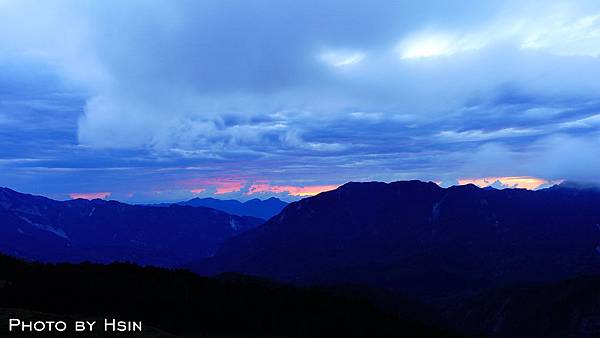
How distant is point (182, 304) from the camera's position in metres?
103

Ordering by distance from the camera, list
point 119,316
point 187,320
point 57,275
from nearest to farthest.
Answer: point 119,316 < point 187,320 < point 57,275

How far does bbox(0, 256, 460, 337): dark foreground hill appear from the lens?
89.1 m

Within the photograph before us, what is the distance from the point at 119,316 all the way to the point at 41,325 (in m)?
29.0

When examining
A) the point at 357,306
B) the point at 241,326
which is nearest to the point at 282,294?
the point at 357,306

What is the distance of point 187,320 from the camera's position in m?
96.8

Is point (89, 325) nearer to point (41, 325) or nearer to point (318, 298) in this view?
point (41, 325)

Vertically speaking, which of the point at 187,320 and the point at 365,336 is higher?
the point at 187,320

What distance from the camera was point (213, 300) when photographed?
114000 mm

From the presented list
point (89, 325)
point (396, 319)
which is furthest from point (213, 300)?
point (396, 319)

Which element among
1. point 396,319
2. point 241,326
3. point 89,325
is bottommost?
point 396,319

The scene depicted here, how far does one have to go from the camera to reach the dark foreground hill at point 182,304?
89062 millimetres

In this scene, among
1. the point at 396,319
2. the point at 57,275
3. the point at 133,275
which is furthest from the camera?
the point at 396,319

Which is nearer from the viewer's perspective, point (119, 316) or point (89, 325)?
point (89, 325)

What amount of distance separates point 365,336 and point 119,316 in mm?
53980
